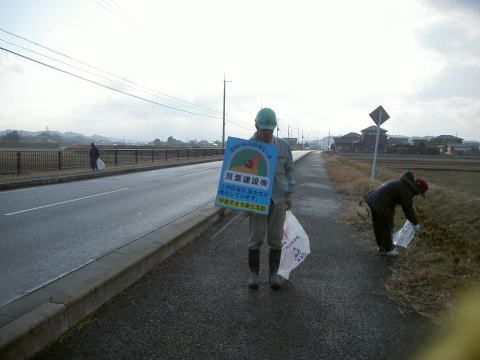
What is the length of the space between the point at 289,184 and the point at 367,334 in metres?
1.63

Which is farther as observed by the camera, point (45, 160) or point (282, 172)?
point (45, 160)

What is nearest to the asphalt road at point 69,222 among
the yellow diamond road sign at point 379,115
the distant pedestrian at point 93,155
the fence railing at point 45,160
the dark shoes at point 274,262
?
the dark shoes at point 274,262

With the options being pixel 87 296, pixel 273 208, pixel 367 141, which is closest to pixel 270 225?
pixel 273 208

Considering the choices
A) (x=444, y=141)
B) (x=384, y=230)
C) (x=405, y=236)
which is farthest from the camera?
(x=444, y=141)

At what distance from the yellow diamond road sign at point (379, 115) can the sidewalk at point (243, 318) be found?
9.14 m

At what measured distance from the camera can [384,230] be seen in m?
5.16

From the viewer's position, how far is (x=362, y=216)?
7.42 metres

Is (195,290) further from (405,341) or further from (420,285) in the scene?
(420,285)

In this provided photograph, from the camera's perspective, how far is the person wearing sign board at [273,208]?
3.75 metres

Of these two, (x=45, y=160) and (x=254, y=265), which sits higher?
(x=45, y=160)

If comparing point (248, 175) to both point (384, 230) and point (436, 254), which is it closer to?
point (384, 230)

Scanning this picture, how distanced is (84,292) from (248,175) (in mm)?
1906

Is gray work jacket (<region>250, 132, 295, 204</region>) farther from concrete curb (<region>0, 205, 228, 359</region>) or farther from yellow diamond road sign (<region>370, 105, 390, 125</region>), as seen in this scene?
yellow diamond road sign (<region>370, 105, 390, 125</region>)

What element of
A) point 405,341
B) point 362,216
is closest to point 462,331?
point 405,341
